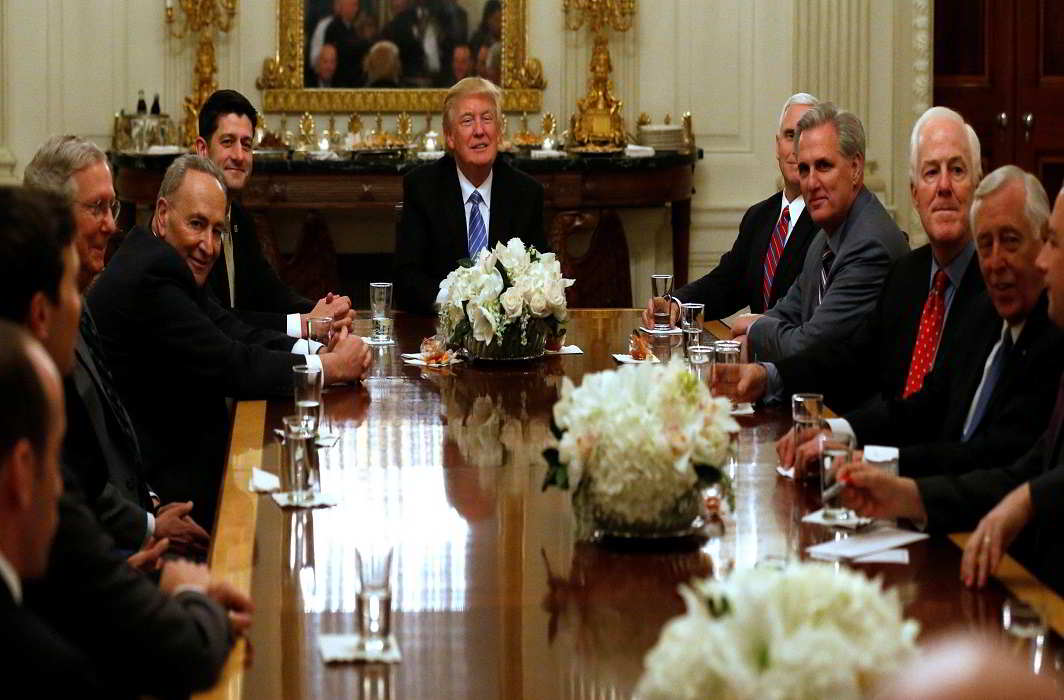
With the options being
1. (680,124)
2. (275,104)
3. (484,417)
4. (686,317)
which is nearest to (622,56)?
(680,124)

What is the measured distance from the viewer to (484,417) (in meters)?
3.89

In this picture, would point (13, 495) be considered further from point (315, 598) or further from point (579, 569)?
point (579, 569)

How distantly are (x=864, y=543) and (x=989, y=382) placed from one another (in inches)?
33.2

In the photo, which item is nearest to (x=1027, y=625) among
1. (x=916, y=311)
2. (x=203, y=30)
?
(x=916, y=311)

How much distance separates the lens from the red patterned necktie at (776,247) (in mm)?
5766

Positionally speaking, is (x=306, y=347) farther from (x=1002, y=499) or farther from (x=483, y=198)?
(x=1002, y=499)

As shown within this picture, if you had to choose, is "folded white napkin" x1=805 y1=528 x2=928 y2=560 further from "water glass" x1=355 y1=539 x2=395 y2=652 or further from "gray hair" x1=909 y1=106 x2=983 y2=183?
"gray hair" x1=909 y1=106 x2=983 y2=183

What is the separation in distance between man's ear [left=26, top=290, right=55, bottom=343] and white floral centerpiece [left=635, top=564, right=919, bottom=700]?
989 millimetres

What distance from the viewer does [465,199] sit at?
618 centimetres

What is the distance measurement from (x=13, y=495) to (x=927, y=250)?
9.72 feet

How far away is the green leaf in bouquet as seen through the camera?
8.91ft

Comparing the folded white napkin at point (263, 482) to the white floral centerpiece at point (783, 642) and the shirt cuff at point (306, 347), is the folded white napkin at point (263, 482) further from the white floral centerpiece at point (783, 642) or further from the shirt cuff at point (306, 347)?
the white floral centerpiece at point (783, 642)

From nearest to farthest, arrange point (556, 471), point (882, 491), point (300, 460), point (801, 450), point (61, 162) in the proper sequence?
Answer: point (556, 471) < point (882, 491) < point (300, 460) < point (801, 450) < point (61, 162)

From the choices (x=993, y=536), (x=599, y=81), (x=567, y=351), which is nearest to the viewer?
(x=993, y=536)
